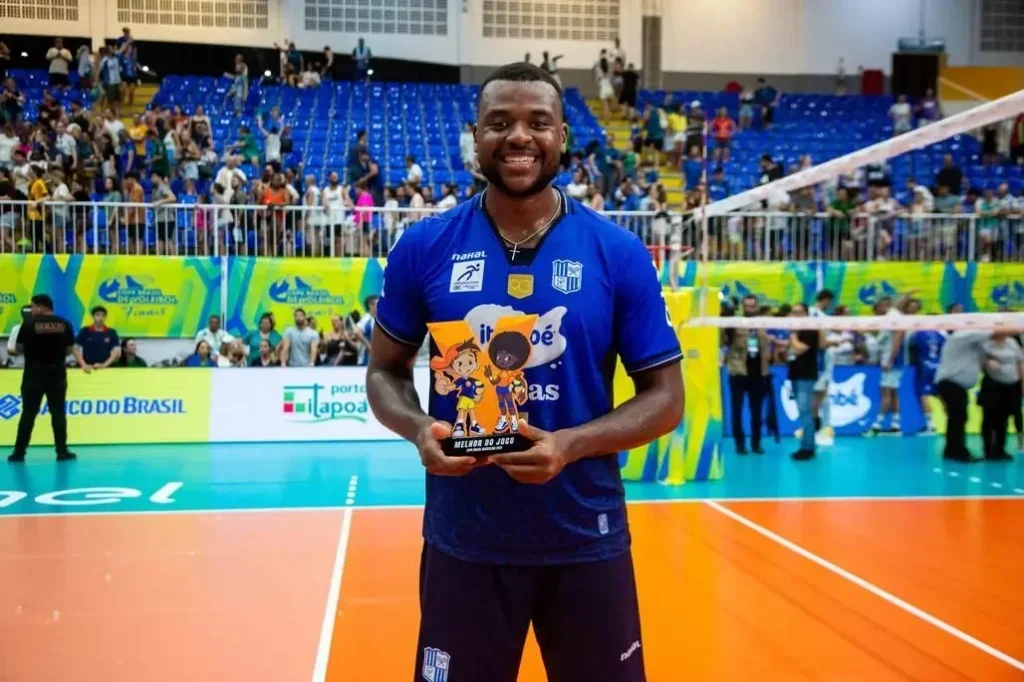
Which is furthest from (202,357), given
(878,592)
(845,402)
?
(878,592)

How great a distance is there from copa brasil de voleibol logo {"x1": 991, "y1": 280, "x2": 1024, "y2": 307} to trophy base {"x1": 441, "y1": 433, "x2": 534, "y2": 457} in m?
15.9

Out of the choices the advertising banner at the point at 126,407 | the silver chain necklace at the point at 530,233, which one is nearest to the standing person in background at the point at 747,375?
the advertising banner at the point at 126,407

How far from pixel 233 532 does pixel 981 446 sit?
9.98 m

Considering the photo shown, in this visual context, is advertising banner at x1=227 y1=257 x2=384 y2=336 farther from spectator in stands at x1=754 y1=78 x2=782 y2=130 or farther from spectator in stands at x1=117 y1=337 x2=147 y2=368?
spectator in stands at x1=754 y1=78 x2=782 y2=130

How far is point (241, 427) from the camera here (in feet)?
43.2

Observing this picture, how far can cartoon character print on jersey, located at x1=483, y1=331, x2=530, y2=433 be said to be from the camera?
200 cm

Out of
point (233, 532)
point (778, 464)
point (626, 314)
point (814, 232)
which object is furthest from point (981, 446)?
point (626, 314)

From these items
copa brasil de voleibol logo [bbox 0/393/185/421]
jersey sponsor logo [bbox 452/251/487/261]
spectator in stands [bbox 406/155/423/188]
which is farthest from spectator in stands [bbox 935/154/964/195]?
jersey sponsor logo [bbox 452/251/487/261]

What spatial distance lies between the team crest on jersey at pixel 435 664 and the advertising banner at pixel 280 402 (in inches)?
429

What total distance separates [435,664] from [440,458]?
0.57 m

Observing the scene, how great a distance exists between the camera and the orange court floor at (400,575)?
15.2 feet

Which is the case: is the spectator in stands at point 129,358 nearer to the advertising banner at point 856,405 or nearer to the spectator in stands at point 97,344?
the spectator in stands at point 97,344

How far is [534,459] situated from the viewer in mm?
1914

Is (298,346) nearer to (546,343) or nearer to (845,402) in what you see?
(845,402)
